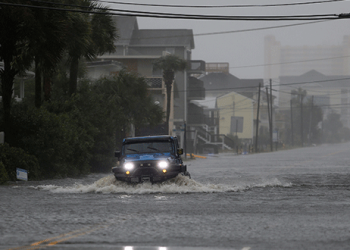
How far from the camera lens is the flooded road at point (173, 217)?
9719mm

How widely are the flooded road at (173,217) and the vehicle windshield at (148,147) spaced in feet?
3.71

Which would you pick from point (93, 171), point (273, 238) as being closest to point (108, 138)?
point (93, 171)

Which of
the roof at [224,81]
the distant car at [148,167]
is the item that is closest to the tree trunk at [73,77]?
the distant car at [148,167]

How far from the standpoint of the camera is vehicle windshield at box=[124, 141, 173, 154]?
71.3ft

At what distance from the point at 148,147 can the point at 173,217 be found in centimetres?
891

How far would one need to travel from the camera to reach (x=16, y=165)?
82.6ft

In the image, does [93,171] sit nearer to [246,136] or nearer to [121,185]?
[121,185]

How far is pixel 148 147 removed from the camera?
21844 mm

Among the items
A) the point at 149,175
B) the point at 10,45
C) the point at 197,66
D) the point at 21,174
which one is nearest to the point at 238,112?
the point at 197,66

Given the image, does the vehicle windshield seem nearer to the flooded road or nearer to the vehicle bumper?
the flooded road

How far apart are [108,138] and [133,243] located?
25.4m

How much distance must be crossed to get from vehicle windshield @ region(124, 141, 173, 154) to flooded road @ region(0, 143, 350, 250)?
1.13 m

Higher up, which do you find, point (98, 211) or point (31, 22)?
point (31, 22)

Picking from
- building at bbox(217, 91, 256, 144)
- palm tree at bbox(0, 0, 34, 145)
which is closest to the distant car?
palm tree at bbox(0, 0, 34, 145)
